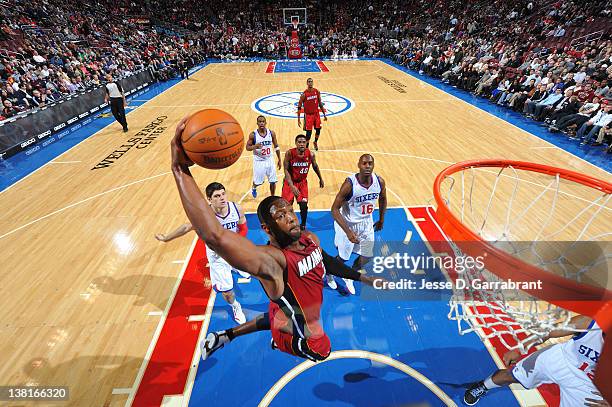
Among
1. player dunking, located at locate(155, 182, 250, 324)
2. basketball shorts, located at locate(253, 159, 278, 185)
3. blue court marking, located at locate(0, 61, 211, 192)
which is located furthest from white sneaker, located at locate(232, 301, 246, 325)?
blue court marking, located at locate(0, 61, 211, 192)

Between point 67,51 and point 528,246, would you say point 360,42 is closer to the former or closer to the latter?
point 67,51

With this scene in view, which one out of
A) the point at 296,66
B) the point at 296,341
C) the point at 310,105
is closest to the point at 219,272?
the point at 296,341

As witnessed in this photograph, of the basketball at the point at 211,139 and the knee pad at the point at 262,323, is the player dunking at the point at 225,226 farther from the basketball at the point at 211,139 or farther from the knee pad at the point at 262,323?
the basketball at the point at 211,139

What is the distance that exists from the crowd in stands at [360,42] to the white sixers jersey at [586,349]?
368 inches

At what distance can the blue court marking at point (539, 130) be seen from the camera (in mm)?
8688

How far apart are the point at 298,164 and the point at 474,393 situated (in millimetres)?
3624

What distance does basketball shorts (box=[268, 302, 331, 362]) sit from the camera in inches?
114

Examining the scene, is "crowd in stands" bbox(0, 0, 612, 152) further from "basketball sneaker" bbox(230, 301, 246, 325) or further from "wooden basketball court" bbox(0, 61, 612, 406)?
"basketball sneaker" bbox(230, 301, 246, 325)

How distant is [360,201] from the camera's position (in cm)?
444

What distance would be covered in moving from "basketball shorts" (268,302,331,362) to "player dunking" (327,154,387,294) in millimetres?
1557

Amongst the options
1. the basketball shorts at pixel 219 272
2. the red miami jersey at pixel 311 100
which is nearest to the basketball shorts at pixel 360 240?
the basketball shorts at pixel 219 272

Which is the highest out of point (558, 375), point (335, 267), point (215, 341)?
point (335, 267)

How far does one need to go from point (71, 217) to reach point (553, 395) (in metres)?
7.84

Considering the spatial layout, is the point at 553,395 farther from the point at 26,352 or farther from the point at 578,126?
the point at 578,126
